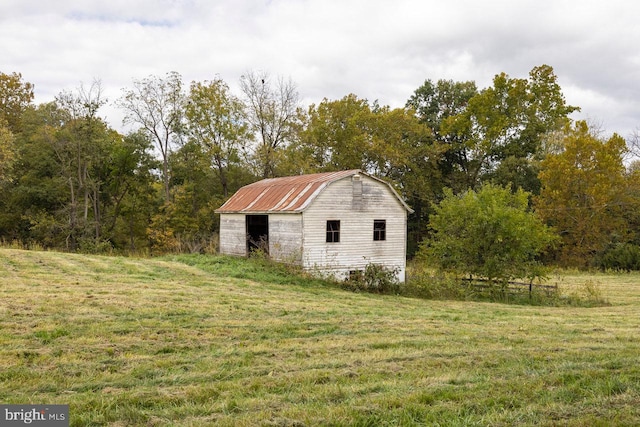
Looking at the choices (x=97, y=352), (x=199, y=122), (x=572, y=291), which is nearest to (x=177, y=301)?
(x=97, y=352)

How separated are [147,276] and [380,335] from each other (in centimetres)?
1011

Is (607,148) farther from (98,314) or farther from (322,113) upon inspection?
(98,314)

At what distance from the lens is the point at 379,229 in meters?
23.3

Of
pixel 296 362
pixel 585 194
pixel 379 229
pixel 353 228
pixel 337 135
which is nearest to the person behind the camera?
pixel 296 362

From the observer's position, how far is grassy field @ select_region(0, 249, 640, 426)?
183 inches

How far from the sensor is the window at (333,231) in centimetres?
2178

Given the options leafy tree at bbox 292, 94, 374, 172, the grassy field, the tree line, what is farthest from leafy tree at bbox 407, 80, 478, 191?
the grassy field

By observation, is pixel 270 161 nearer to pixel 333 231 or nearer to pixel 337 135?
pixel 337 135

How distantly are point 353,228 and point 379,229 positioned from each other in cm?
153

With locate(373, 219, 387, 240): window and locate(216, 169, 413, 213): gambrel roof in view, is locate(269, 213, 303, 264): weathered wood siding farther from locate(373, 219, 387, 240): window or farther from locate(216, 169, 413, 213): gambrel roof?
locate(373, 219, 387, 240): window

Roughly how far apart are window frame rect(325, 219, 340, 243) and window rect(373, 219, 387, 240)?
2056 mm

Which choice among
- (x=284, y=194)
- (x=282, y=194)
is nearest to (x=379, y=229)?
(x=284, y=194)

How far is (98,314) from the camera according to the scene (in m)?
9.27

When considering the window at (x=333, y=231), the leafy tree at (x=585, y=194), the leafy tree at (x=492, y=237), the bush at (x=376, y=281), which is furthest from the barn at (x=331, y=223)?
the leafy tree at (x=585, y=194)
